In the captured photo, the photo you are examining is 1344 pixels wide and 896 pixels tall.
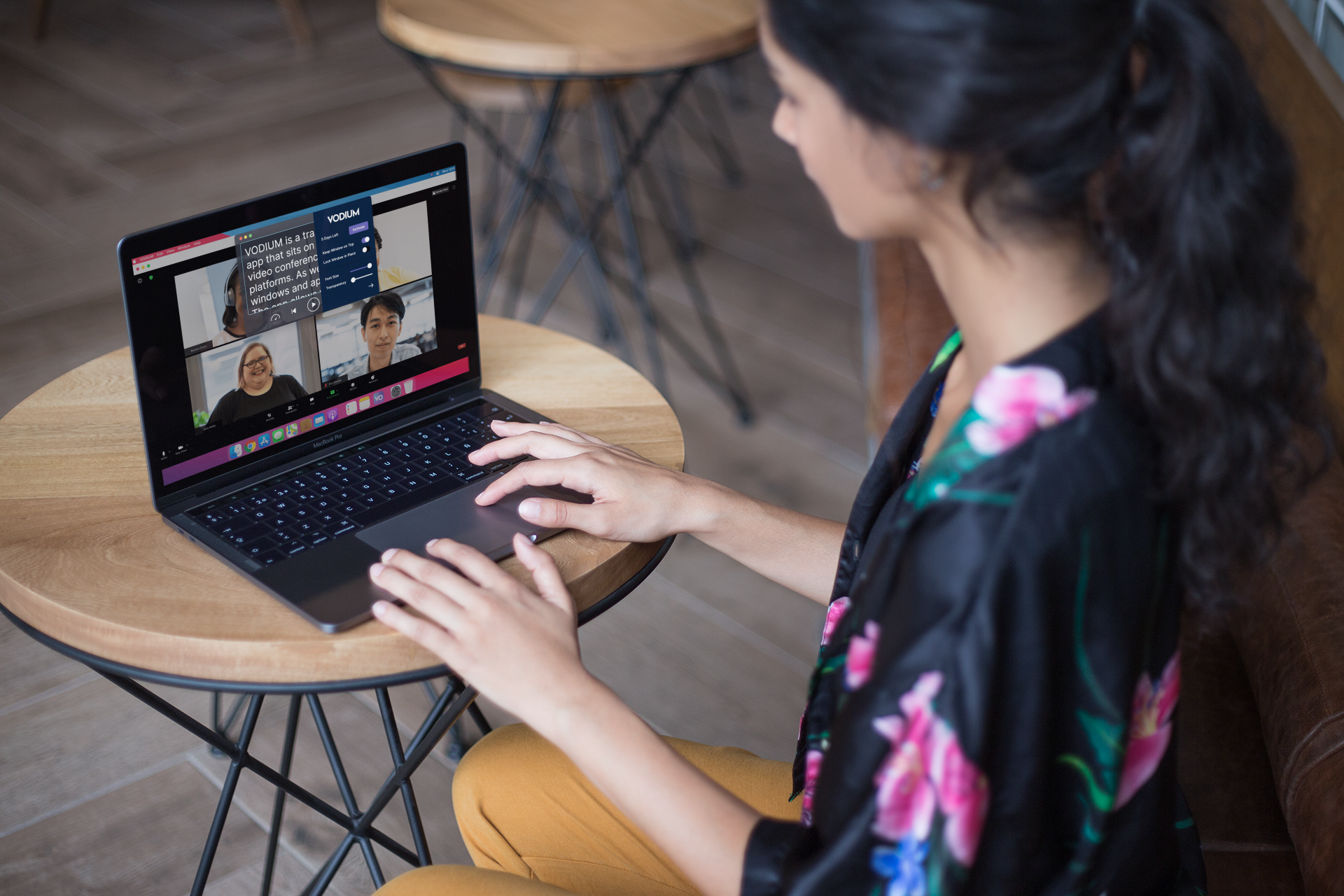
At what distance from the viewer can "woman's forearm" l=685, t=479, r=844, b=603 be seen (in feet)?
3.48

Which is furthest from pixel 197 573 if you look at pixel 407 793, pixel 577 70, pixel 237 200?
pixel 237 200

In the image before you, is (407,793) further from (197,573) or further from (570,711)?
(570,711)

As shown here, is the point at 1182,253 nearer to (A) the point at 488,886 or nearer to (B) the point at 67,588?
(A) the point at 488,886

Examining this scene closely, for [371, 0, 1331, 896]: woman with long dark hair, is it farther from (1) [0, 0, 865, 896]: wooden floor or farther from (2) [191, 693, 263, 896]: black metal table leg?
(1) [0, 0, 865, 896]: wooden floor

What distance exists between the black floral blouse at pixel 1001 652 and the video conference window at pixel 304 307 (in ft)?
1.80

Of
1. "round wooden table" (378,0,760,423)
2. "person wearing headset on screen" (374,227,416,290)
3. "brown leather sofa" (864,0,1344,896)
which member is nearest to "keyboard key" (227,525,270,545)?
"person wearing headset on screen" (374,227,416,290)

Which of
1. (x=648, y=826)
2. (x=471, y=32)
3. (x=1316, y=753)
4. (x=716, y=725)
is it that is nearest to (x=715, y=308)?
(x=471, y=32)

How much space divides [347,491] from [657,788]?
1.37 ft

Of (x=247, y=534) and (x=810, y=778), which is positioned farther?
(x=247, y=534)

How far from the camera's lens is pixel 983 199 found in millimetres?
690

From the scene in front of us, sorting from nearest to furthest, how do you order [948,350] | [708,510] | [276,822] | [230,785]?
[948,350] → [708,510] → [230,785] → [276,822]

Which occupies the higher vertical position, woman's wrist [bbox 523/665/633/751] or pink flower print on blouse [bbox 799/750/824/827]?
woman's wrist [bbox 523/665/633/751]

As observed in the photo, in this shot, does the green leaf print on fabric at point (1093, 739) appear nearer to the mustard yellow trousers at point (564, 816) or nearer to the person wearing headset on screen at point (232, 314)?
the mustard yellow trousers at point (564, 816)

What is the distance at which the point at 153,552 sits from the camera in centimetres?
97
